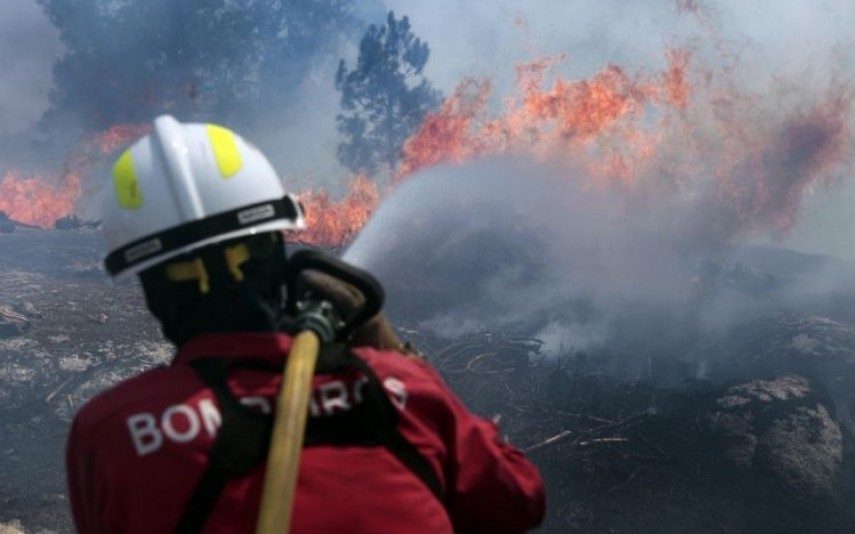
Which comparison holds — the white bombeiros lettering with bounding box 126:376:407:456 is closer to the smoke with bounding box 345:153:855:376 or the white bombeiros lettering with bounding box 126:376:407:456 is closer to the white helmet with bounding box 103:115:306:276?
the white helmet with bounding box 103:115:306:276

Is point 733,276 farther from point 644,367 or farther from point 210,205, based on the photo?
point 210,205

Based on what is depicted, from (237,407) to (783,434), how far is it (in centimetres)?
807

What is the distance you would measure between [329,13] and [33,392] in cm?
3183

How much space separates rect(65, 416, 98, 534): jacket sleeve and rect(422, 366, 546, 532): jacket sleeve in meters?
0.85

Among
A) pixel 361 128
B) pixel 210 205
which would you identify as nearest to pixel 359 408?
pixel 210 205

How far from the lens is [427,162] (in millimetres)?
27125

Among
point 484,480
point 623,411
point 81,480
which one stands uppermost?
point 81,480

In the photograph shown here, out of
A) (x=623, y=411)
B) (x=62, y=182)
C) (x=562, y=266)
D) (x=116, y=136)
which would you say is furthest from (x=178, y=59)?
(x=623, y=411)

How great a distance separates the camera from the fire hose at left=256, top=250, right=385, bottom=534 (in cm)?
145

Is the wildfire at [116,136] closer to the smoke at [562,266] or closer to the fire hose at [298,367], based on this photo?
the smoke at [562,266]

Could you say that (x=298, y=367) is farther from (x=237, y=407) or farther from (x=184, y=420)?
(x=184, y=420)

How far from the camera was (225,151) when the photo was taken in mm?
2117

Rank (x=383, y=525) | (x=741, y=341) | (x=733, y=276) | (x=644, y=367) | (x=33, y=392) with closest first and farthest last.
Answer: (x=383, y=525), (x=33, y=392), (x=644, y=367), (x=741, y=341), (x=733, y=276)

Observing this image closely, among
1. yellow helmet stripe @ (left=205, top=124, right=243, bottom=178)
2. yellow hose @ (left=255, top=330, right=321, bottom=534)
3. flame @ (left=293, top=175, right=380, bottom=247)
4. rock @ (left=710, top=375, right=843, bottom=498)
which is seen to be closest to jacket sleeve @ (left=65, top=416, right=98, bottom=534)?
yellow hose @ (left=255, top=330, right=321, bottom=534)
